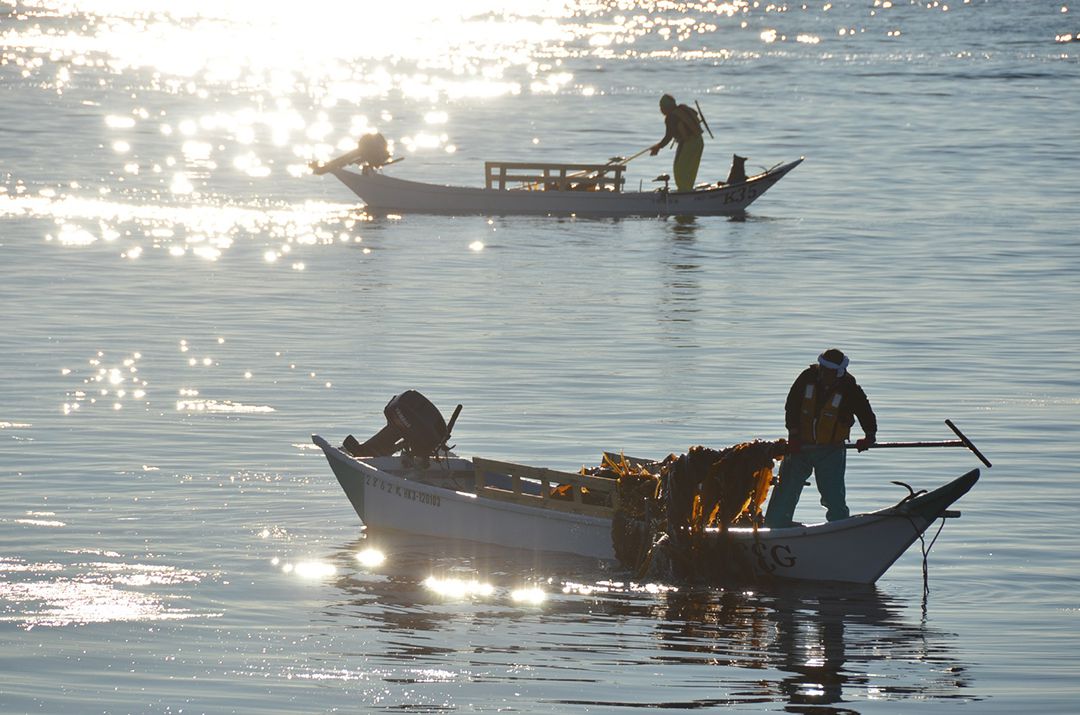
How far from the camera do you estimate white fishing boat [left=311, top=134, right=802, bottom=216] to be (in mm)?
44250

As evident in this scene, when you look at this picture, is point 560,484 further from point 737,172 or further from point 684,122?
point 737,172

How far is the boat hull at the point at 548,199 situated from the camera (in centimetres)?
4441

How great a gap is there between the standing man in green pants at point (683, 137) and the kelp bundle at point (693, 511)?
2468cm

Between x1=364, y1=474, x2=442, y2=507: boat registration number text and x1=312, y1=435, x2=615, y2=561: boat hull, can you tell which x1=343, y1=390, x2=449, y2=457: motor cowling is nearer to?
x1=312, y1=435, x2=615, y2=561: boat hull

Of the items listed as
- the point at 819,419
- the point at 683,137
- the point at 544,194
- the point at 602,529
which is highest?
the point at 683,137

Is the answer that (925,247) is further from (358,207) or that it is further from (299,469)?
(299,469)

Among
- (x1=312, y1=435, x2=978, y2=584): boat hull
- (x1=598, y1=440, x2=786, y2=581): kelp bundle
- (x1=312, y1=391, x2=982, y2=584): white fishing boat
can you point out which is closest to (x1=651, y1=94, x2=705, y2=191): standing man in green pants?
(x1=312, y1=391, x2=982, y2=584): white fishing boat

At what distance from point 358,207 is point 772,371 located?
23.6m

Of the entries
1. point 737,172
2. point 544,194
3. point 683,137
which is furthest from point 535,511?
point 737,172

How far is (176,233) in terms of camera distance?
1665 inches

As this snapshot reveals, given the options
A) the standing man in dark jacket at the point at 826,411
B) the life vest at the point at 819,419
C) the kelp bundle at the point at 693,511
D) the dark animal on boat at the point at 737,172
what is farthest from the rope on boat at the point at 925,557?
the dark animal on boat at the point at 737,172

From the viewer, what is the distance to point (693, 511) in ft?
54.4

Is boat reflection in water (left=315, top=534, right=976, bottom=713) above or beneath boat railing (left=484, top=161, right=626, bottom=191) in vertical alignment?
beneath

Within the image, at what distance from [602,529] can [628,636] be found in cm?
222
